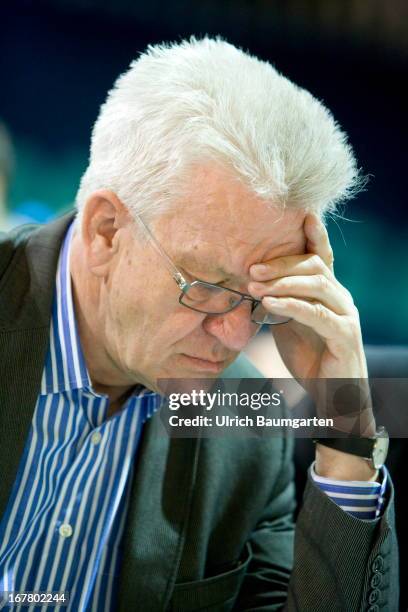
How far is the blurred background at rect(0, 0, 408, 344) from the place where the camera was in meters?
3.47

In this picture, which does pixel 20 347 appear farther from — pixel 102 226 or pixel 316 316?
pixel 316 316

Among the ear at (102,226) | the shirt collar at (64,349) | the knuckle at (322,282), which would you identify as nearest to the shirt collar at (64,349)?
the shirt collar at (64,349)

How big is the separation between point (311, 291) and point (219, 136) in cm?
35

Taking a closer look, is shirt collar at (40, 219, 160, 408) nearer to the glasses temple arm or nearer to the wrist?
the glasses temple arm

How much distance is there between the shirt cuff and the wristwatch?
5cm

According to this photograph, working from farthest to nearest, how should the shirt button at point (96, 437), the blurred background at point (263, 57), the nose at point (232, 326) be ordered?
the blurred background at point (263, 57)
the shirt button at point (96, 437)
the nose at point (232, 326)

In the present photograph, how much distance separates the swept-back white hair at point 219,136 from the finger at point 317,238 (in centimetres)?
3

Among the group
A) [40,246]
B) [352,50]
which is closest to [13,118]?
[352,50]

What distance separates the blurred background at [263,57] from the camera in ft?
11.4

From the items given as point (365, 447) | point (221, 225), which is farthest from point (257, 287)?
point (365, 447)

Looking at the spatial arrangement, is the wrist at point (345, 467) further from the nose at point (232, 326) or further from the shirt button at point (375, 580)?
the nose at point (232, 326)

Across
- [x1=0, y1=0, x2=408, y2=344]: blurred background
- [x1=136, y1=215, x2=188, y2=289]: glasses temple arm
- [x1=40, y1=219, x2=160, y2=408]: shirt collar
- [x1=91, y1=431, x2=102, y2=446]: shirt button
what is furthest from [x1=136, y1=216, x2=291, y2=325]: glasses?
[x1=0, y1=0, x2=408, y2=344]: blurred background

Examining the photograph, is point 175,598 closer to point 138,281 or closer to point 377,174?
point 138,281

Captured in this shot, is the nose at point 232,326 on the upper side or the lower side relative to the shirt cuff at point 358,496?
upper
